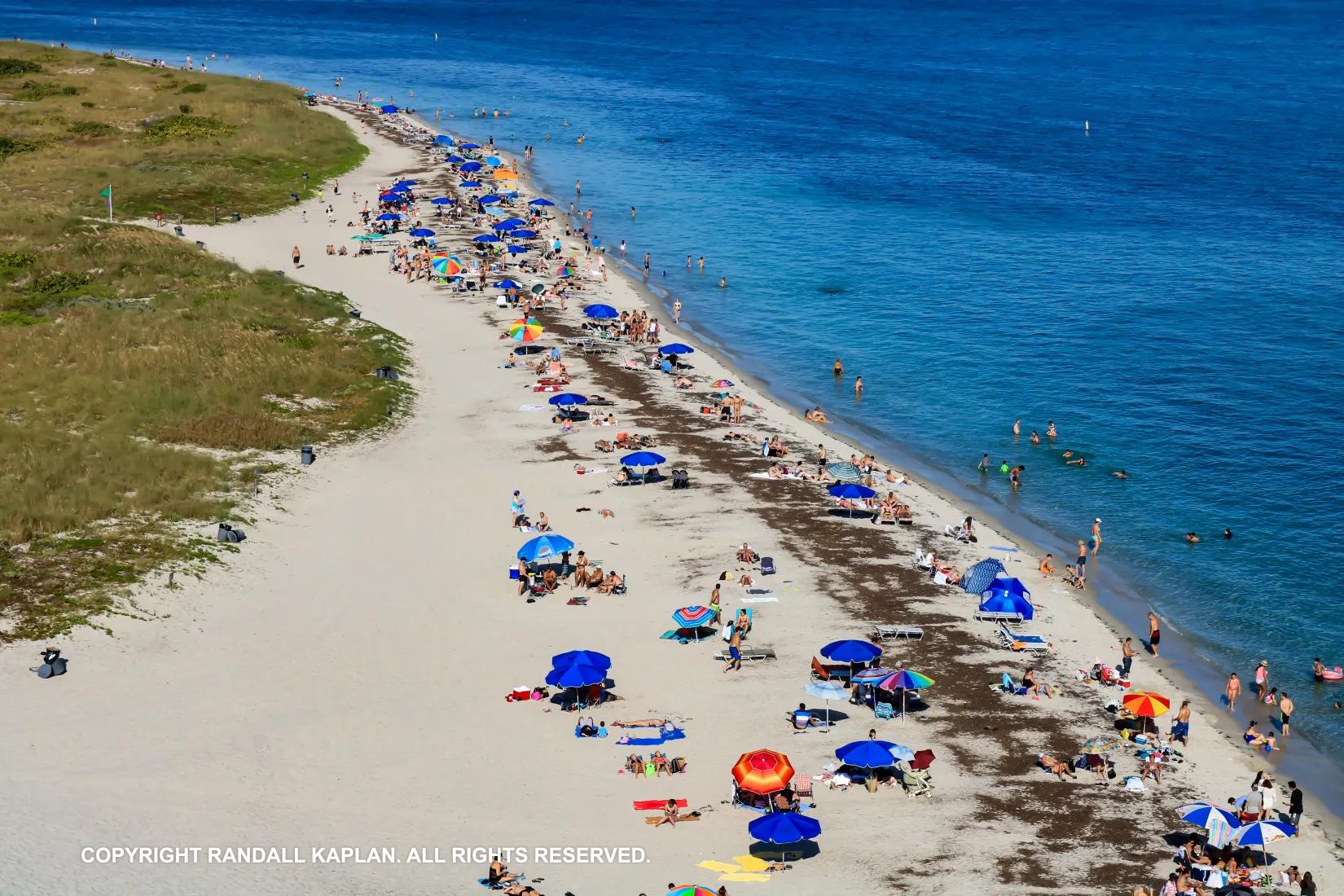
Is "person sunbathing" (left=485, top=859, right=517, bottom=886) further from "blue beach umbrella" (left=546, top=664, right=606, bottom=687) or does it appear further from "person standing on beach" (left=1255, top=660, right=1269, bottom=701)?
"person standing on beach" (left=1255, top=660, right=1269, bottom=701)

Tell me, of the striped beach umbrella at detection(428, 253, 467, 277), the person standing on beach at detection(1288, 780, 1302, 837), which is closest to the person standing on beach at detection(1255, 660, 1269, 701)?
the person standing on beach at detection(1288, 780, 1302, 837)

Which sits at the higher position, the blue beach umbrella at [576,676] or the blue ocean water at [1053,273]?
the blue ocean water at [1053,273]

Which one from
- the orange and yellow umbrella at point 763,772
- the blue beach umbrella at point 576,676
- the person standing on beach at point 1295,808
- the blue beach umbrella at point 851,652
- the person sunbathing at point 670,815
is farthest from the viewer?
the blue beach umbrella at point 851,652

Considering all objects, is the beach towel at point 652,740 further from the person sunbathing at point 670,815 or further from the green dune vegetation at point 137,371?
the green dune vegetation at point 137,371

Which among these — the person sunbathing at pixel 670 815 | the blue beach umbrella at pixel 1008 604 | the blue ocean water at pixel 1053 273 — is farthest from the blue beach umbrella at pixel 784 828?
the blue ocean water at pixel 1053 273

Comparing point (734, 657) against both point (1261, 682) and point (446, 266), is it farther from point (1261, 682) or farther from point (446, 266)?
point (446, 266)

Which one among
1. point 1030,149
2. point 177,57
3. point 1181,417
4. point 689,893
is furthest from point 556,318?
point 177,57
